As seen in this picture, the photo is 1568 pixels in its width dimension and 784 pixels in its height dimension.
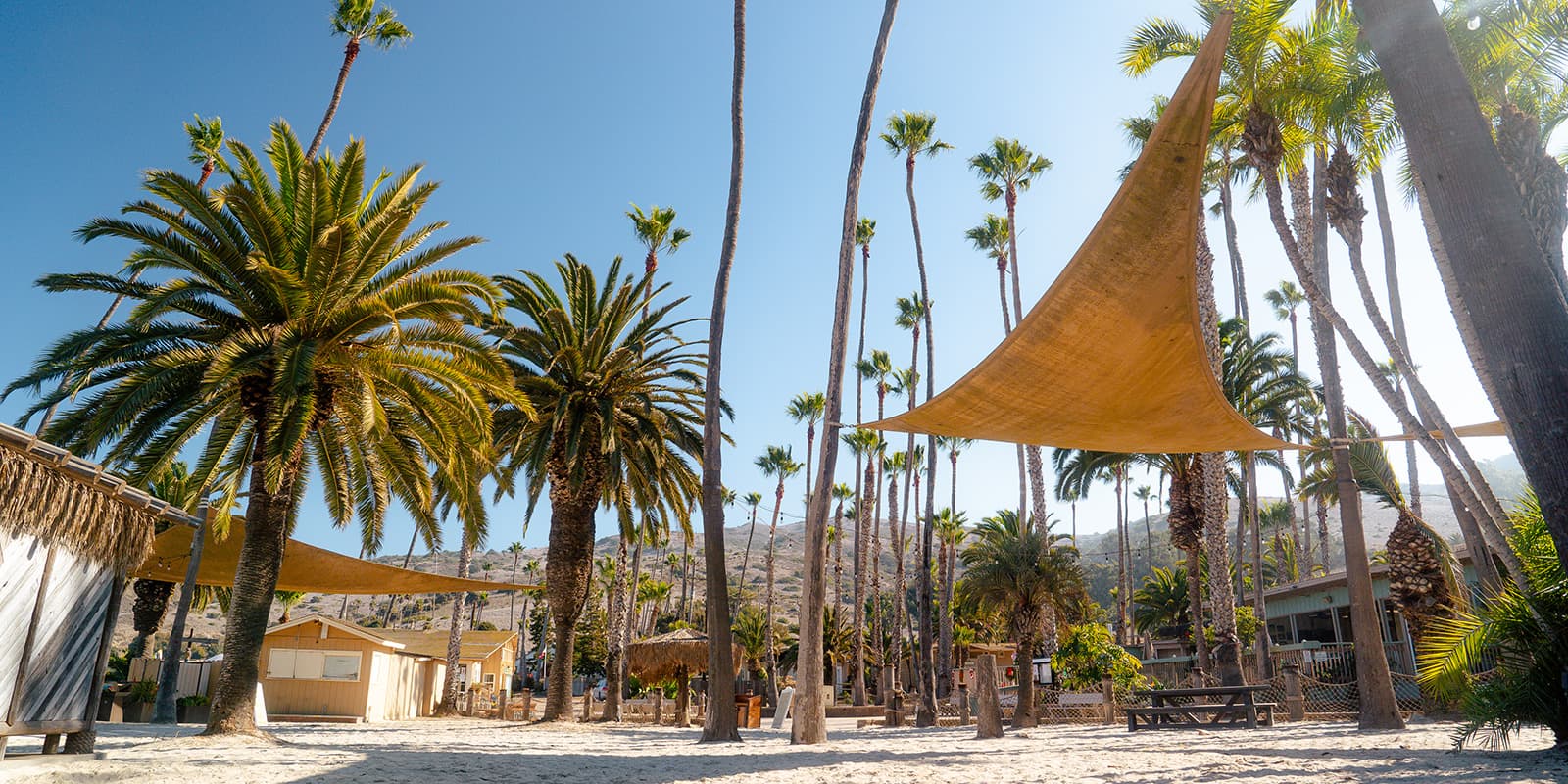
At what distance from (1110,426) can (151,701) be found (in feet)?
71.7

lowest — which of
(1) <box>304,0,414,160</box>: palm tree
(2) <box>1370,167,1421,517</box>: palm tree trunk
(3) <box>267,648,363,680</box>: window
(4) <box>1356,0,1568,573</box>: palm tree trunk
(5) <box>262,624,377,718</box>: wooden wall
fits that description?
(5) <box>262,624,377,718</box>: wooden wall

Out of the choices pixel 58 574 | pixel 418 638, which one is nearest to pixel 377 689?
pixel 418 638

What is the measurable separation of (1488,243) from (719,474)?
9150mm

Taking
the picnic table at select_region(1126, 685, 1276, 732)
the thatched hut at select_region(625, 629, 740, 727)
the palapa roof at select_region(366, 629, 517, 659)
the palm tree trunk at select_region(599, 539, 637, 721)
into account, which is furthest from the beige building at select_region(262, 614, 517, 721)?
the picnic table at select_region(1126, 685, 1276, 732)

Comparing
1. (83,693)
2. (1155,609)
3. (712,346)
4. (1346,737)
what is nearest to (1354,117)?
(1346,737)

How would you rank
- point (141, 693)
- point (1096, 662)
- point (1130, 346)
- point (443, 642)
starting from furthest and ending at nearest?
point (443, 642), point (141, 693), point (1096, 662), point (1130, 346)

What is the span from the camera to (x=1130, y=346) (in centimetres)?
689

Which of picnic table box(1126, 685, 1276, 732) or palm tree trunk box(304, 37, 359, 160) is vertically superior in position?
palm tree trunk box(304, 37, 359, 160)

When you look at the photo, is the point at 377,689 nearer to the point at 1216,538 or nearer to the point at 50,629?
the point at 50,629

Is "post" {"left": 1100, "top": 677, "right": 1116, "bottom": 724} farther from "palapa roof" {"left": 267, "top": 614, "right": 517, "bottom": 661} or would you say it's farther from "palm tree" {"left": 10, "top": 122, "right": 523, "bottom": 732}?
"palapa roof" {"left": 267, "top": 614, "right": 517, "bottom": 661}

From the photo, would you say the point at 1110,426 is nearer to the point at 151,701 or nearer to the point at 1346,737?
the point at 1346,737

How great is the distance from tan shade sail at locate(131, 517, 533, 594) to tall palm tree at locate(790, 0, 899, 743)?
223 inches

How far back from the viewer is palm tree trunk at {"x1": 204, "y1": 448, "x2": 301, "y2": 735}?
10.5m

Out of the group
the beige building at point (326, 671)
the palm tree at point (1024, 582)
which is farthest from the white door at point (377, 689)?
the palm tree at point (1024, 582)
